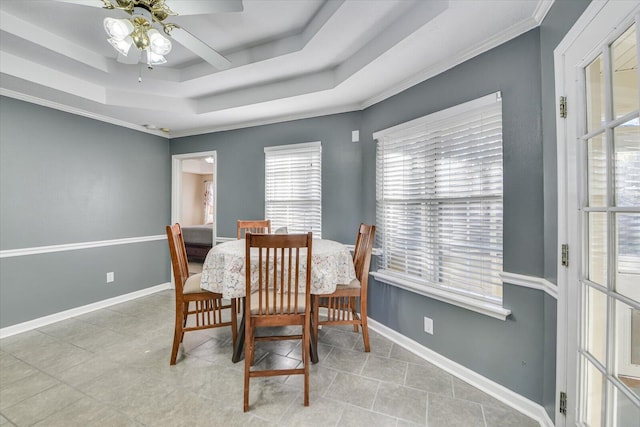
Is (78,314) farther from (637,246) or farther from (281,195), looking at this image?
(637,246)

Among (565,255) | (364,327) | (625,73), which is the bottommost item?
(364,327)

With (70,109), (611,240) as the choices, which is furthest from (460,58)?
(70,109)

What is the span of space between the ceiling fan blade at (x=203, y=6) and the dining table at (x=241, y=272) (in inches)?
60.0

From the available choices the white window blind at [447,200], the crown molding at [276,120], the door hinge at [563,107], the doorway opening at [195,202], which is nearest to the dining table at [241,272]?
the white window blind at [447,200]

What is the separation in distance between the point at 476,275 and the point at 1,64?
13.9ft

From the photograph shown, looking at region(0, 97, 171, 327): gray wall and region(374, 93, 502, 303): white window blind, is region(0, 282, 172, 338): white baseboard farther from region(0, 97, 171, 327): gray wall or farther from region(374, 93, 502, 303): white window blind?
region(374, 93, 502, 303): white window blind

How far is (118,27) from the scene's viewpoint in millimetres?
1478

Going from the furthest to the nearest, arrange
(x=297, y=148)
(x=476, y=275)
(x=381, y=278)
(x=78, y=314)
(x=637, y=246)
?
(x=297, y=148) → (x=78, y=314) → (x=381, y=278) → (x=476, y=275) → (x=637, y=246)

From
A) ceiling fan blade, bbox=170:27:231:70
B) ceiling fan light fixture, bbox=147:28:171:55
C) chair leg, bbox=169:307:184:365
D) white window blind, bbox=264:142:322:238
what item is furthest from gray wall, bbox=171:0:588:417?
ceiling fan light fixture, bbox=147:28:171:55

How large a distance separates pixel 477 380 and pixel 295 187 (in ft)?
8.60

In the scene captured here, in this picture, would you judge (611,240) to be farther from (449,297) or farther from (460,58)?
(460,58)

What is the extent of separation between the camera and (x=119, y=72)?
8.84 feet

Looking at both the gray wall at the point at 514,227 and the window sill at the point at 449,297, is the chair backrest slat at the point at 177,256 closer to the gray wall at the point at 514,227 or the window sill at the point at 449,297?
the window sill at the point at 449,297

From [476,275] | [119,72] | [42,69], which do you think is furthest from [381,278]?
[42,69]
